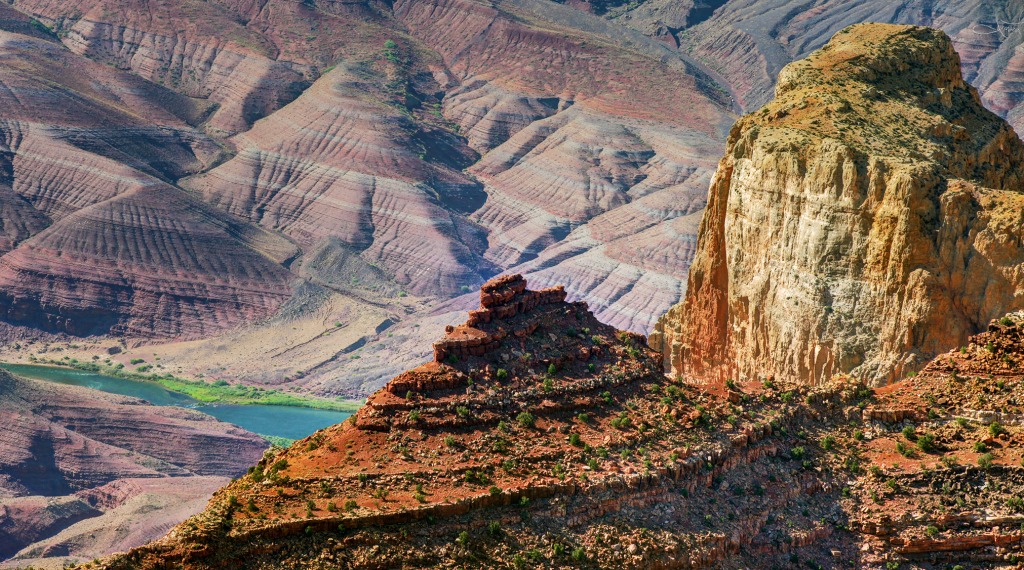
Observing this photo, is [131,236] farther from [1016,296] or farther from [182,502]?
[1016,296]

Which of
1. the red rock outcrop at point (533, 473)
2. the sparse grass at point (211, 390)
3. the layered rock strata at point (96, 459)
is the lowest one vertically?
the sparse grass at point (211, 390)

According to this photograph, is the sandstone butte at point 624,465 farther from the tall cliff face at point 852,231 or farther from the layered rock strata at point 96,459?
the layered rock strata at point 96,459

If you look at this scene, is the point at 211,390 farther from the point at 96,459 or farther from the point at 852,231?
the point at 852,231

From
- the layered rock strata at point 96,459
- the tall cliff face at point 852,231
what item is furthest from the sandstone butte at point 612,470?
the layered rock strata at point 96,459

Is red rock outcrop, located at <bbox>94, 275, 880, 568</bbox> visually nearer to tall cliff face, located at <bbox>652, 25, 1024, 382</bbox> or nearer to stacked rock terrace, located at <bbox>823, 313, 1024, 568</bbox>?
stacked rock terrace, located at <bbox>823, 313, 1024, 568</bbox>

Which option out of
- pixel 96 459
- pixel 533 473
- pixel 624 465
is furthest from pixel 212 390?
pixel 533 473

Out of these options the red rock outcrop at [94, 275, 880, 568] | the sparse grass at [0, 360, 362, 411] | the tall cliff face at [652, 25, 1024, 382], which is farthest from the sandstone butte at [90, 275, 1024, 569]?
the sparse grass at [0, 360, 362, 411]

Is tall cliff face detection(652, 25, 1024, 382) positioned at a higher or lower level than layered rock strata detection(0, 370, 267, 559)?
higher
